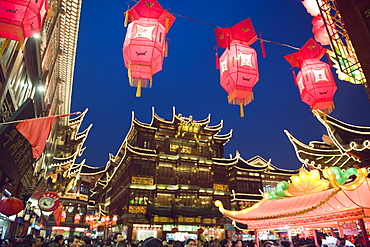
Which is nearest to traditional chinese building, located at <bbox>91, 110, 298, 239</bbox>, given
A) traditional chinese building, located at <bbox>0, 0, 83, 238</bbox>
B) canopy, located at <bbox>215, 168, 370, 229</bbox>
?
traditional chinese building, located at <bbox>0, 0, 83, 238</bbox>

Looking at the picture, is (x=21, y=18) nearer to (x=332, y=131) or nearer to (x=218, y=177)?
(x=332, y=131)

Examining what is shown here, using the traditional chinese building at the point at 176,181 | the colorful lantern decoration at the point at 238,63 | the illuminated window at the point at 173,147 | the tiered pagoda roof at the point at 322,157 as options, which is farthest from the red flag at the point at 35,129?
the illuminated window at the point at 173,147

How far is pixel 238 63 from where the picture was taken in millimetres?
6688

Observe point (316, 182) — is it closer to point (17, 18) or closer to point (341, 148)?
point (341, 148)

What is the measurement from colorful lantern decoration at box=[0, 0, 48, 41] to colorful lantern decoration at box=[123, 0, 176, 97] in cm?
213

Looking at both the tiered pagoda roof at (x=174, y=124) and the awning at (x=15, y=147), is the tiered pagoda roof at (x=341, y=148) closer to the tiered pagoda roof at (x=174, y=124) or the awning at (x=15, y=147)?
the awning at (x=15, y=147)

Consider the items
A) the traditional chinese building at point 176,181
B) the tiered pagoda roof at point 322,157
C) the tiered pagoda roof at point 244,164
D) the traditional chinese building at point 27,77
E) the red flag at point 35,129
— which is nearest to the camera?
the red flag at point 35,129

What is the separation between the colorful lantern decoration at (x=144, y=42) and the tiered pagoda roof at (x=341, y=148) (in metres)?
6.48

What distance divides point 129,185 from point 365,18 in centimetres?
2410

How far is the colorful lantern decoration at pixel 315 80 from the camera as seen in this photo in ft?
22.7

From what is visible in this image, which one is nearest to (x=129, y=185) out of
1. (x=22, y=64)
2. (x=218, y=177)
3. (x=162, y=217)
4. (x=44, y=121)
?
(x=162, y=217)

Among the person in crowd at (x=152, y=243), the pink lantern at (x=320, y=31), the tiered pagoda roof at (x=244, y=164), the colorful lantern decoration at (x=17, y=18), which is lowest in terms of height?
the person in crowd at (x=152, y=243)

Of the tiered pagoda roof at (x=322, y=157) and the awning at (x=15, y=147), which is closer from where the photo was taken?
the awning at (x=15, y=147)

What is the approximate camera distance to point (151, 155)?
90.2 feet
